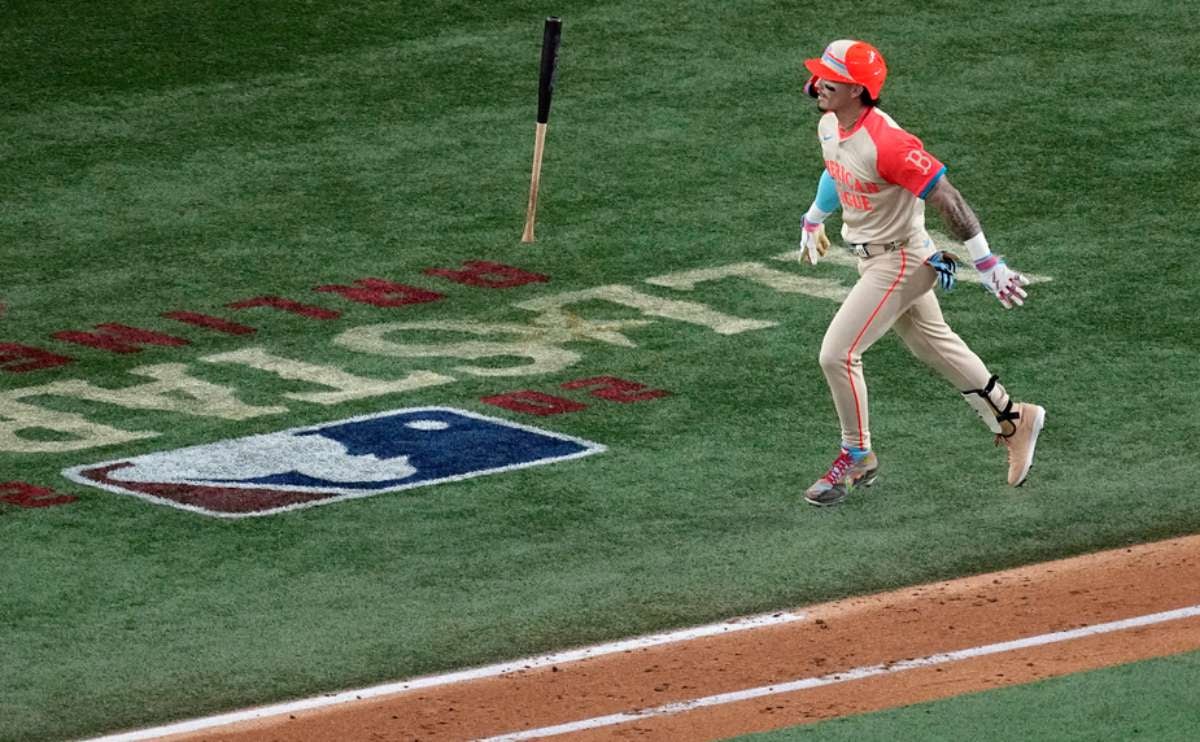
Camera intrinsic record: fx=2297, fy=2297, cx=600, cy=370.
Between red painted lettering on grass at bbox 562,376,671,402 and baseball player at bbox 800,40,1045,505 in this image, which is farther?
red painted lettering on grass at bbox 562,376,671,402

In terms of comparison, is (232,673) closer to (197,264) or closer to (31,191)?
(197,264)

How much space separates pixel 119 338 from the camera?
13266 millimetres

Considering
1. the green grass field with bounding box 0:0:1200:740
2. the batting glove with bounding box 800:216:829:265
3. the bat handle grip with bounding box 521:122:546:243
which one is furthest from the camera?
the bat handle grip with bounding box 521:122:546:243

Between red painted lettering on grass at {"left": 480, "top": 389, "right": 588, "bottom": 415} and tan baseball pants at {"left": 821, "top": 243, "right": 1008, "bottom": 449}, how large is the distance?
1.96 m

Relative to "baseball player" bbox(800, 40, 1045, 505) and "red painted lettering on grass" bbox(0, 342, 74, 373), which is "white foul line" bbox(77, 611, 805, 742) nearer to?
"baseball player" bbox(800, 40, 1045, 505)

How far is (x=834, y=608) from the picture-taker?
917cm

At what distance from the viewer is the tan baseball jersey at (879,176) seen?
968 cm

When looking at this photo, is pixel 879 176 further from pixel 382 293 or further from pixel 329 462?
pixel 382 293

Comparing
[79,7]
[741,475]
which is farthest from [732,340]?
[79,7]

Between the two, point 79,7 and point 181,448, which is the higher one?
point 79,7

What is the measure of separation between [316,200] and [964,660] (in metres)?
8.11

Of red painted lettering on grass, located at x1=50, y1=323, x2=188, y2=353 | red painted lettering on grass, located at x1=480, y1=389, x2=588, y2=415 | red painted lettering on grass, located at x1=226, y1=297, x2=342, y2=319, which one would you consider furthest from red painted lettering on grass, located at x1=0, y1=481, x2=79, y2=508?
red painted lettering on grass, located at x1=226, y1=297, x2=342, y2=319

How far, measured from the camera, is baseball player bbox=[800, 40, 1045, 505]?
31.9 ft

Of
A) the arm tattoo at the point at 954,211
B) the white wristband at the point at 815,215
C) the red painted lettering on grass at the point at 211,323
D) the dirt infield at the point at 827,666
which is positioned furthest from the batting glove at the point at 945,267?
the red painted lettering on grass at the point at 211,323
